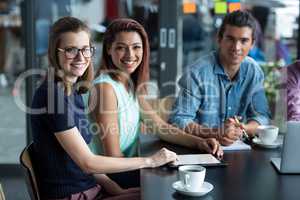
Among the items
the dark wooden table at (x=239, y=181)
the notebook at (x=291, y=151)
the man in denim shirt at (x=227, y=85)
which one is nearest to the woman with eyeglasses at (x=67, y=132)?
the dark wooden table at (x=239, y=181)

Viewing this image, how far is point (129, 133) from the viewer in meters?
1.95

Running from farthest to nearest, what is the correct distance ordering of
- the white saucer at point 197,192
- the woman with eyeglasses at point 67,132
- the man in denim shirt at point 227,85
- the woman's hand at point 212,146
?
the man in denim shirt at point 227,85 → the woman's hand at point 212,146 → the woman with eyeglasses at point 67,132 → the white saucer at point 197,192

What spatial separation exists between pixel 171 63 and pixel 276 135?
1741 mm

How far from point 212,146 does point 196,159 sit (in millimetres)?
146

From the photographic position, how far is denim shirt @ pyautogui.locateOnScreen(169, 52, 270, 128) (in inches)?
86.8

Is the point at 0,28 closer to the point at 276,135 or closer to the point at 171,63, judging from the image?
the point at 171,63

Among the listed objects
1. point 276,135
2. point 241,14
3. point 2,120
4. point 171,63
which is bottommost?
point 2,120

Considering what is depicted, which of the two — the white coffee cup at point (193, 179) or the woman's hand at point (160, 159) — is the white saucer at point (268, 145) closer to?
the woman's hand at point (160, 159)

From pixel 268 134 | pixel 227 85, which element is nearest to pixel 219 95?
pixel 227 85

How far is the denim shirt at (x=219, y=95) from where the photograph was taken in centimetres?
221

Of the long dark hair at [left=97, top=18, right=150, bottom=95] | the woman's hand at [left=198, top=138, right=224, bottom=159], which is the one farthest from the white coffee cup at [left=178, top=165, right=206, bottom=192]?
the long dark hair at [left=97, top=18, right=150, bottom=95]

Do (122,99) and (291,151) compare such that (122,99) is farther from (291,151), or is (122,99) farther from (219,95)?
(291,151)

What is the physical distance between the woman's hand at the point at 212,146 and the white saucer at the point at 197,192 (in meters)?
0.35

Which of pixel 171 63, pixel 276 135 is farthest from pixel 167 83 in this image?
pixel 276 135
